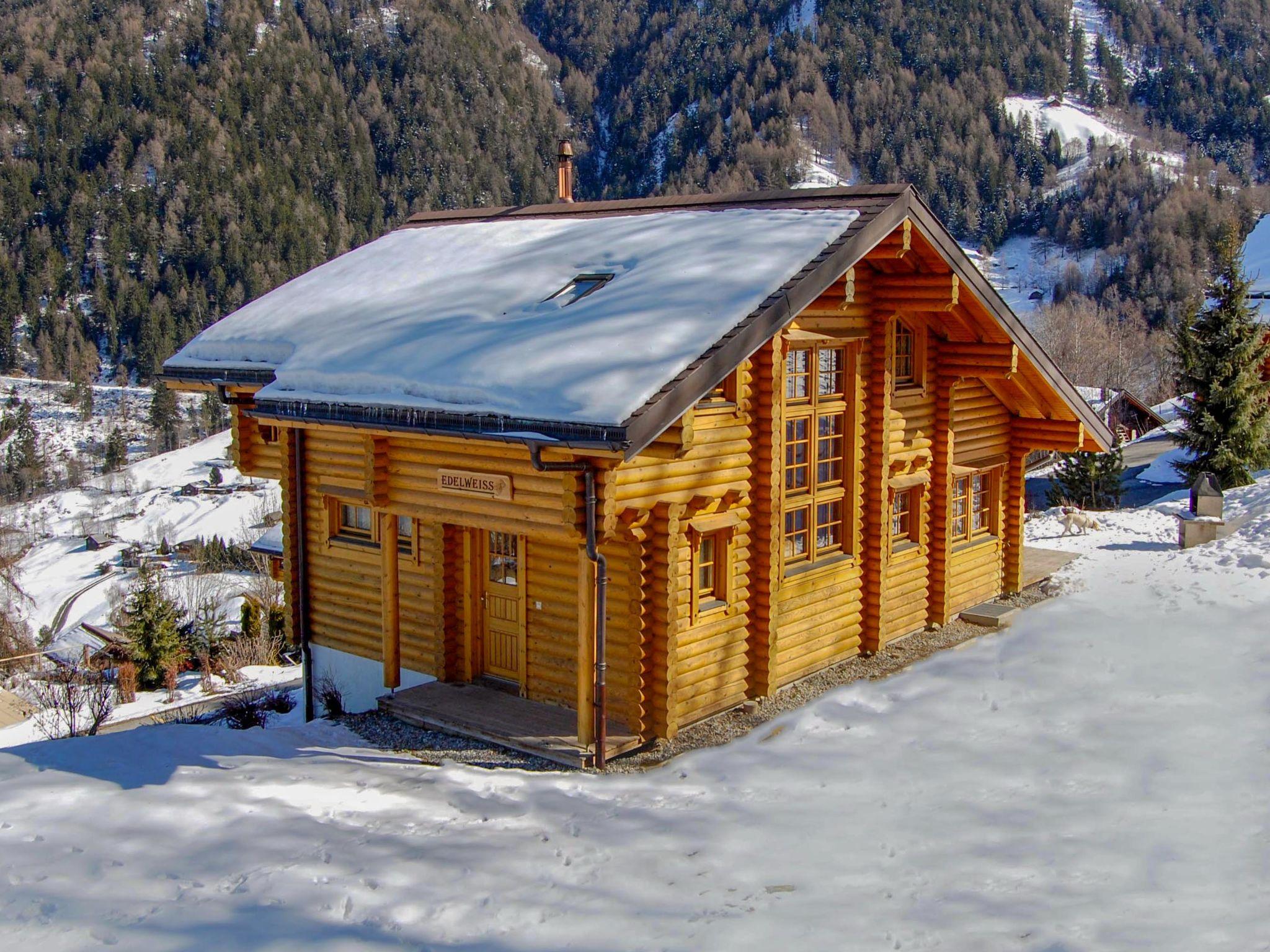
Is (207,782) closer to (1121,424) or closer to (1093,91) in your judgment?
(1121,424)

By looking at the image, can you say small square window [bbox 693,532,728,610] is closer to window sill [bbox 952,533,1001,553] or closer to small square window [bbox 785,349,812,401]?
small square window [bbox 785,349,812,401]

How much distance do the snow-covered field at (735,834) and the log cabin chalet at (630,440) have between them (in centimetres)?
153

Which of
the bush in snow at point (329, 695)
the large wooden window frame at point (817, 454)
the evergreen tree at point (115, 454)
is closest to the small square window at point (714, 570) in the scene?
the large wooden window frame at point (817, 454)

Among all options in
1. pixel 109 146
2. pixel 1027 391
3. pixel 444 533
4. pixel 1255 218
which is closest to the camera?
pixel 444 533

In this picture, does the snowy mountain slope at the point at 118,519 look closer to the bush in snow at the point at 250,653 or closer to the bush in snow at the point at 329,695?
the bush in snow at the point at 250,653

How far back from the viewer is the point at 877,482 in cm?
1366

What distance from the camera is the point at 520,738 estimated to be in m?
11.0

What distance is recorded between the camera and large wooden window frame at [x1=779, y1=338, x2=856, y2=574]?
1252 cm

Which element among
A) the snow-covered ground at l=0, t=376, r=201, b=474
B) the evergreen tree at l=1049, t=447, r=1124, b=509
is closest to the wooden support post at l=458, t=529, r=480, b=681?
the evergreen tree at l=1049, t=447, r=1124, b=509

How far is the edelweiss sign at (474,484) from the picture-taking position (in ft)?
34.9

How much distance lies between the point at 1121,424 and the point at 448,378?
2044 inches

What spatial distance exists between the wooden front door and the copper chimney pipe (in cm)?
618

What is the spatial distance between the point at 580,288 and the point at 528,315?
2.70 ft

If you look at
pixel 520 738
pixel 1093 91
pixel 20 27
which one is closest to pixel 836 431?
pixel 520 738
